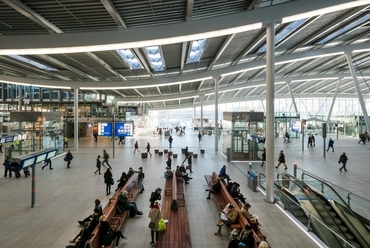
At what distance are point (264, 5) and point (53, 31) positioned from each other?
889 centimetres

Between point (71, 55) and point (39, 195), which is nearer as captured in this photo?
point (39, 195)

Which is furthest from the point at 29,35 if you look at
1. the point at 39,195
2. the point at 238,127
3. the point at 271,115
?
the point at 238,127

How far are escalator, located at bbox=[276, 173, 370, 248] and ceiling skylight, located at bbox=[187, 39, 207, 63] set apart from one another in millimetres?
9224

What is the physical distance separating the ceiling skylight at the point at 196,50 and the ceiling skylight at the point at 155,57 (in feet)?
7.22

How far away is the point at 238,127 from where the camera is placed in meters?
18.4

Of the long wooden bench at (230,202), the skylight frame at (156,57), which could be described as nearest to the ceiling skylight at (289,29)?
the skylight frame at (156,57)

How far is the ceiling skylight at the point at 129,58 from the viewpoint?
15.4 meters

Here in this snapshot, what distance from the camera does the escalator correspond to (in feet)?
25.0

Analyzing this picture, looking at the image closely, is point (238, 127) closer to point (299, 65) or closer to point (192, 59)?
point (192, 59)

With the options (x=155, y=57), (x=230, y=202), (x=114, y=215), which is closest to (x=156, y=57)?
(x=155, y=57)

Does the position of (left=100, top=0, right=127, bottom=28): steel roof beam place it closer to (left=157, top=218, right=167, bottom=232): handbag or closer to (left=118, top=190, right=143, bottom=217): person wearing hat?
(left=118, top=190, right=143, bottom=217): person wearing hat

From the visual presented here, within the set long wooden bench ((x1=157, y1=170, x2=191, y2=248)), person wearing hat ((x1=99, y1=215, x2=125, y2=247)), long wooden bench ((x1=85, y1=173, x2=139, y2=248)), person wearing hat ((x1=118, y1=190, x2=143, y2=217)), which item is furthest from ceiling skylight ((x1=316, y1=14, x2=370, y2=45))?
person wearing hat ((x1=99, y1=215, x2=125, y2=247))

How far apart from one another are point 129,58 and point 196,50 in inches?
194

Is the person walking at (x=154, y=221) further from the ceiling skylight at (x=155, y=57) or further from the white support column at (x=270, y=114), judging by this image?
the ceiling skylight at (x=155, y=57)
